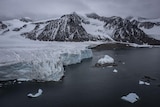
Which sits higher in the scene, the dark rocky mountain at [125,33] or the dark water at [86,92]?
the dark rocky mountain at [125,33]

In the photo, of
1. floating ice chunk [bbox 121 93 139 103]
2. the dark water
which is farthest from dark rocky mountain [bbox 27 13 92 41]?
floating ice chunk [bbox 121 93 139 103]

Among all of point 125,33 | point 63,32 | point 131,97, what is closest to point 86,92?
point 131,97

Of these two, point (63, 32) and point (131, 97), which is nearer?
point (131, 97)

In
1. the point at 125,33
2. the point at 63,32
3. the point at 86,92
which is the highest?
the point at 63,32

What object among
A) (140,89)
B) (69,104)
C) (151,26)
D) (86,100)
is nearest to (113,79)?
(140,89)

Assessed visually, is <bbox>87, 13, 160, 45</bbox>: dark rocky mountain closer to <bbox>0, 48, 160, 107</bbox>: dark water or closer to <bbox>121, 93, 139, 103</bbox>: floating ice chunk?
<bbox>0, 48, 160, 107</bbox>: dark water

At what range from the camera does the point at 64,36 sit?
83.0 metres

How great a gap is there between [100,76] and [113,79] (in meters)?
1.89

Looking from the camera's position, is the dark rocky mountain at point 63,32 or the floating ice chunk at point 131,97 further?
the dark rocky mountain at point 63,32

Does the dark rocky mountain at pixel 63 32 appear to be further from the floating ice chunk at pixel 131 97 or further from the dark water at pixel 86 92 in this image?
the floating ice chunk at pixel 131 97

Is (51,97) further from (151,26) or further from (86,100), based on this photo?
(151,26)

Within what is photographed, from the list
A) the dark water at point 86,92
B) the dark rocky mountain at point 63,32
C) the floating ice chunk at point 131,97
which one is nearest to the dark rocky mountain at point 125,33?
the dark rocky mountain at point 63,32

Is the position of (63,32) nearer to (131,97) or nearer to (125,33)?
(125,33)

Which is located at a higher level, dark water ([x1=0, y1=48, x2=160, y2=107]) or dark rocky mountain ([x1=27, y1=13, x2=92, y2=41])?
dark rocky mountain ([x1=27, y1=13, x2=92, y2=41])
